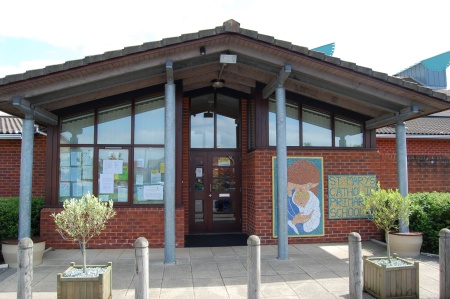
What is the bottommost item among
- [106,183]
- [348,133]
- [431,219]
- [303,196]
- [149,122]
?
[431,219]

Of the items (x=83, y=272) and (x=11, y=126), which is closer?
(x=83, y=272)

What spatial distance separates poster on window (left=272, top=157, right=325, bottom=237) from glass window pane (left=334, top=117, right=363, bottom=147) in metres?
0.88

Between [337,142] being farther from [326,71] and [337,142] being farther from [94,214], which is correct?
[94,214]

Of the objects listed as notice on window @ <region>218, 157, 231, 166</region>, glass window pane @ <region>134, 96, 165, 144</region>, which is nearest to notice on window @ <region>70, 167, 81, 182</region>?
glass window pane @ <region>134, 96, 165, 144</region>

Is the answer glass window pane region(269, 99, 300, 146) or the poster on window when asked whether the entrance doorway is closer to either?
glass window pane region(269, 99, 300, 146)

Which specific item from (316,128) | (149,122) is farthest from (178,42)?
(316,128)

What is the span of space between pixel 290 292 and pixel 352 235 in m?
1.29

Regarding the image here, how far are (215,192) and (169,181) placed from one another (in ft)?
10.3

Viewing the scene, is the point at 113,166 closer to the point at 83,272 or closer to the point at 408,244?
the point at 83,272

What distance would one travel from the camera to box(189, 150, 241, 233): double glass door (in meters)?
10.0

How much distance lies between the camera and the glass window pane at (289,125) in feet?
29.8

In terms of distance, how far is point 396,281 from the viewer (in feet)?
16.7

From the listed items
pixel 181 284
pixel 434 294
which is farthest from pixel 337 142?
pixel 181 284

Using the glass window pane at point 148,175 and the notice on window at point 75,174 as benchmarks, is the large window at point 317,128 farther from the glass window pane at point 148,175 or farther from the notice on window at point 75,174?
the notice on window at point 75,174
